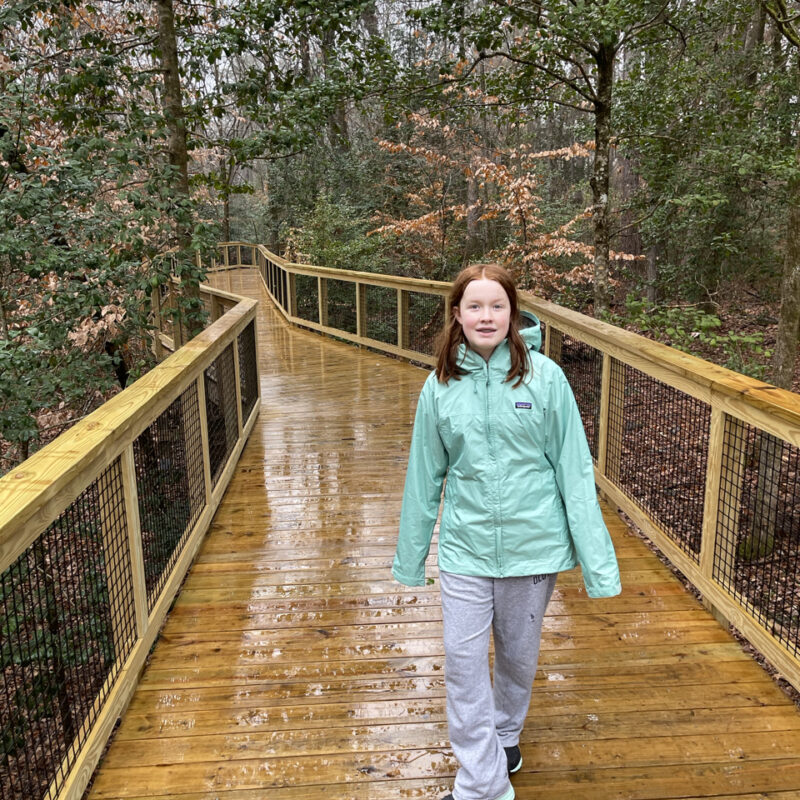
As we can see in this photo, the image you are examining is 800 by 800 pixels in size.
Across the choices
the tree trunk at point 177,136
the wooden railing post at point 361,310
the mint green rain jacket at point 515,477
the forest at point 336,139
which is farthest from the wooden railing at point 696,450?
the wooden railing post at point 361,310

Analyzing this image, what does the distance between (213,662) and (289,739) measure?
62cm

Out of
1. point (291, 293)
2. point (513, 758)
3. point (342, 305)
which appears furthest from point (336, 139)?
point (513, 758)

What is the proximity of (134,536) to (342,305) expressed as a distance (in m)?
8.63

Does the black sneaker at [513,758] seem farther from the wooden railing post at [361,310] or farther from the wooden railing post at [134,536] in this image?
the wooden railing post at [361,310]

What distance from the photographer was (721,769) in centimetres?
226

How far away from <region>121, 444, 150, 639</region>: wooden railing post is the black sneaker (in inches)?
57.6

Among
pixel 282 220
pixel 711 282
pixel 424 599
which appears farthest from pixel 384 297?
pixel 282 220

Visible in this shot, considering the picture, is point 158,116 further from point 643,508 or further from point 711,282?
point 711,282

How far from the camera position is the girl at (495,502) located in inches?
79.3

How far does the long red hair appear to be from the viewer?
2045 mm

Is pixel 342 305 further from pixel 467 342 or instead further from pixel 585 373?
pixel 467 342

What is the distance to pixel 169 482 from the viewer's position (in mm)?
4215

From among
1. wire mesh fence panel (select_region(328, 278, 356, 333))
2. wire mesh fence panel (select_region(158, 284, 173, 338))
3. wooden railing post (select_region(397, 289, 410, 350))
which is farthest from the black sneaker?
wire mesh fence panel (select_region(328, 278, 356, 333))

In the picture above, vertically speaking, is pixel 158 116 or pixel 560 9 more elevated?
pixel 560 9
